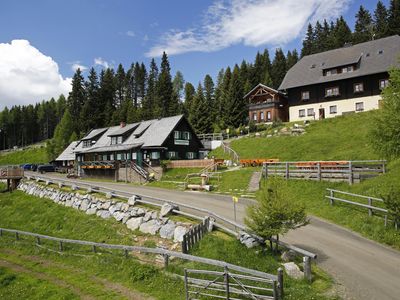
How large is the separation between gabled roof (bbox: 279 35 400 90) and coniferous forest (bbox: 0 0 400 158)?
51.0 ft

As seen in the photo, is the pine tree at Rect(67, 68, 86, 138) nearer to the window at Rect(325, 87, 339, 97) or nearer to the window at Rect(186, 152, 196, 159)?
the window at Rect(186, 152, 196, 159)

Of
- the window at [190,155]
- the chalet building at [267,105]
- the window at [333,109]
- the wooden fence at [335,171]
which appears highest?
the chalet building at [267,105]

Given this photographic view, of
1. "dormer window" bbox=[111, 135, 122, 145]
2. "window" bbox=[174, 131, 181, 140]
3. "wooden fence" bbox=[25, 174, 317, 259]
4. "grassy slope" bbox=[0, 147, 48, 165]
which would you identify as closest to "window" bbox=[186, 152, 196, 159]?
"window" bbox=[174, 131, 181, 140]

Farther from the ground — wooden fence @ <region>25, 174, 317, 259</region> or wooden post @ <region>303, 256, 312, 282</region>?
wooden fence @ <region>25, 174, 317, 259</region>

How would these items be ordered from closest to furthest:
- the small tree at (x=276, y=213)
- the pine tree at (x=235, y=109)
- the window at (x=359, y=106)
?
the small tree at (x=276, y=213), the window at (x=359, y=106), the pine tree at (x=235, y=109)

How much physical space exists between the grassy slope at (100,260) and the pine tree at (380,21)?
3072 inches

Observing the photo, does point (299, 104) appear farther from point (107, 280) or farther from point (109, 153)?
point (107, 280)

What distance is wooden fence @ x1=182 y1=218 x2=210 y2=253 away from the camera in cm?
1505

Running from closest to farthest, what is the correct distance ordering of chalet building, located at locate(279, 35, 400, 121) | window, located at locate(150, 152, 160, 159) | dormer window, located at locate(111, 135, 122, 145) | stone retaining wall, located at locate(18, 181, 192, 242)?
stone retaining wall, located at locate(18, 181, 192, 242), window, located at locate(150, 152, 160, 159), chalet building, located at locate(279, 35, 400, 121), dormer window, located at locate(111, 135, 122, 145)

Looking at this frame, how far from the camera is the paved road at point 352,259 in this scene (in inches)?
439

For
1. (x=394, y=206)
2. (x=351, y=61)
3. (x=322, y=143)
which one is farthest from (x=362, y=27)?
(x=394, y=206)

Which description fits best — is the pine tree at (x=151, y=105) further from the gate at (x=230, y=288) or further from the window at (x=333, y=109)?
the gate at (x=230, y=288)

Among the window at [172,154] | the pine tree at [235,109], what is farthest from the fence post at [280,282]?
the pine tree at [235,109]

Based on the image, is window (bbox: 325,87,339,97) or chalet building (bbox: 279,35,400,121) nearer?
chalet building (bbox: 279,35,400,121)
